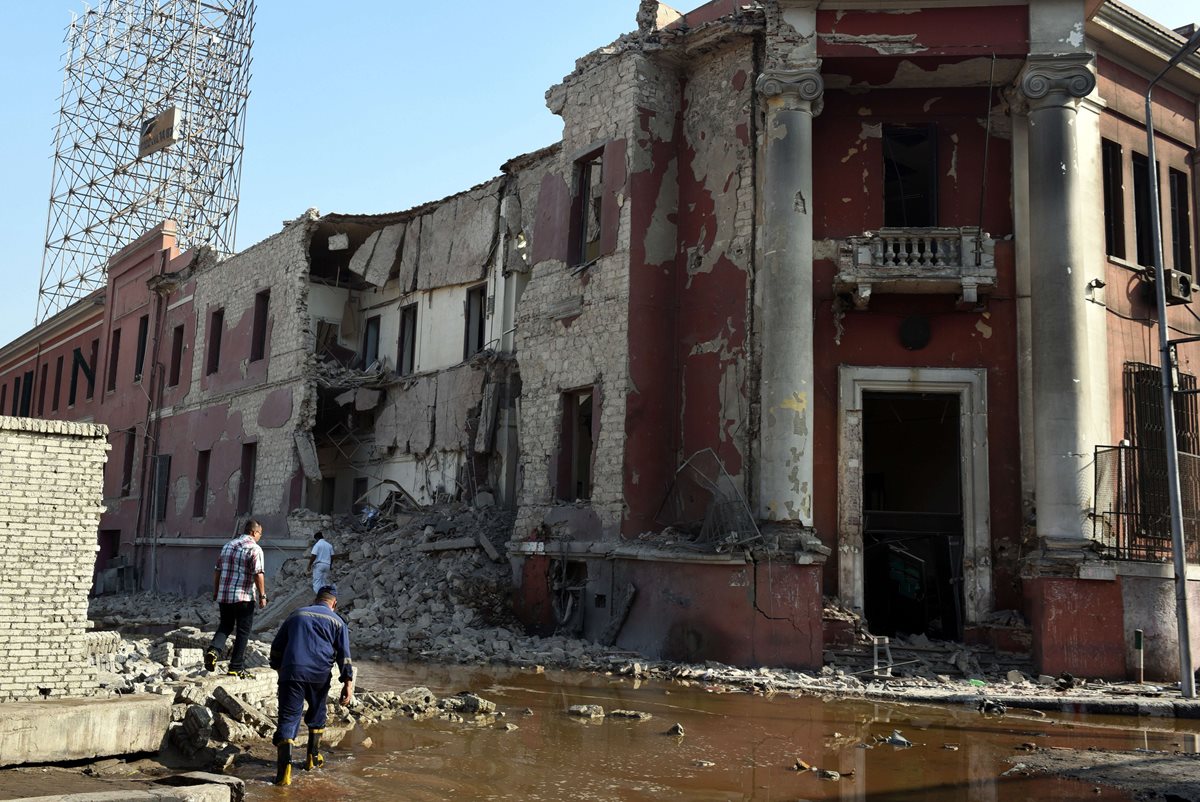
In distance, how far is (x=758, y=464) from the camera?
15.1m

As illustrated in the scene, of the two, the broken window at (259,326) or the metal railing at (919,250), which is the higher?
the broken window at (259,326)

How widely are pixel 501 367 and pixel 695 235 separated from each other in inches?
236

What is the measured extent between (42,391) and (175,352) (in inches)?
517

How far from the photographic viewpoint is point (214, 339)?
29172 mm

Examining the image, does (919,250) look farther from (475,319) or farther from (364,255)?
(364,255)

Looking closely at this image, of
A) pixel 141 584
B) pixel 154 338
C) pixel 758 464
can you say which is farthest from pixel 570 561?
pixel 154 338

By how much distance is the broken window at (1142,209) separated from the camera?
16344 mm

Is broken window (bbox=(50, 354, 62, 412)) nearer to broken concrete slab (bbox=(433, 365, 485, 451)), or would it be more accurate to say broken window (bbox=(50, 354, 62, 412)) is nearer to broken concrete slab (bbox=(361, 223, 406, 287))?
broken concrete slab (bbox=(361, 223, 406, 287))

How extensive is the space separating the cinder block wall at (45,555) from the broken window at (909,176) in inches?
467

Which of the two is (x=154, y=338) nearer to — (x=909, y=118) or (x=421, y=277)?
(x=421, y=277)

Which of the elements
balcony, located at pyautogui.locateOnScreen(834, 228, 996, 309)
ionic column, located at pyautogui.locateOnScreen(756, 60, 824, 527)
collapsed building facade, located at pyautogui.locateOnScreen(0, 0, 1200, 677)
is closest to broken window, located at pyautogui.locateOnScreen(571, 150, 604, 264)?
collapsed building facade, located at pyautogui.locateOnScreen(0, 0, 1200, 677)

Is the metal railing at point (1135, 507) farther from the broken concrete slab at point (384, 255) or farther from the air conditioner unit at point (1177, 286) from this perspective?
the broken concrete slab at point (384, 255)

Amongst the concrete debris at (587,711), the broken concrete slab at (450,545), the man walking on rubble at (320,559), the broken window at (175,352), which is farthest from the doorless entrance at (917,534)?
the broken window at (175,352)

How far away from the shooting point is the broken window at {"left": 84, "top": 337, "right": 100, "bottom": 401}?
117 ft
